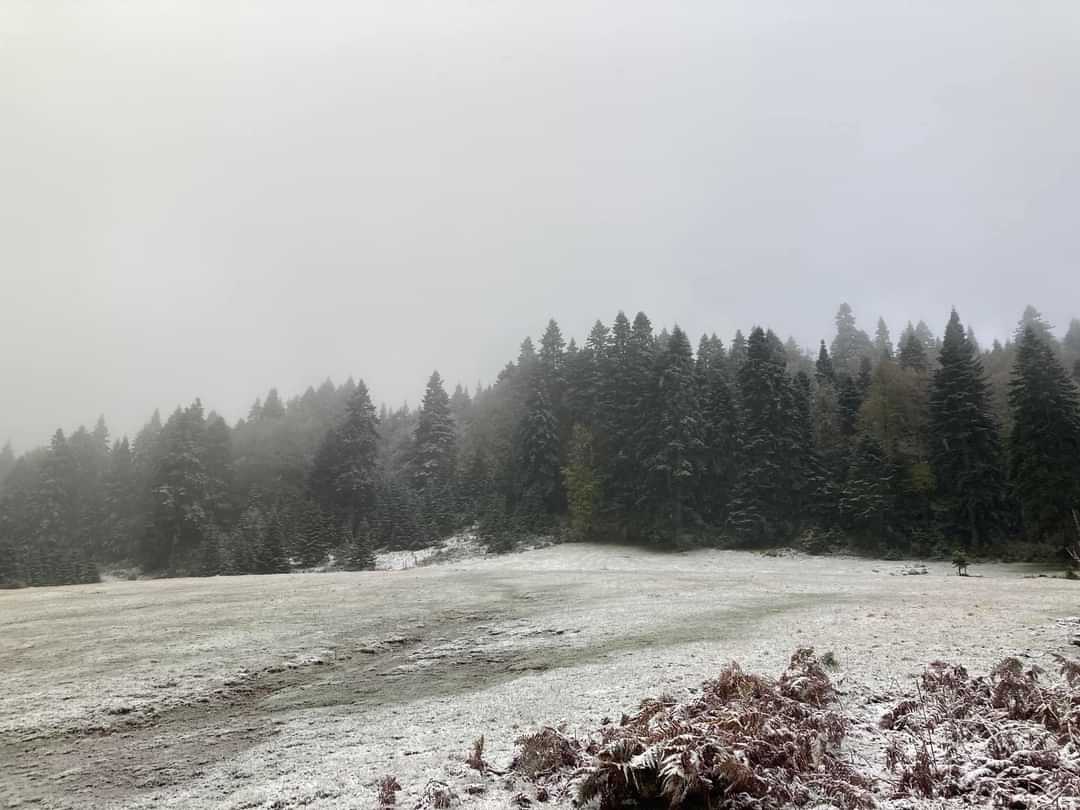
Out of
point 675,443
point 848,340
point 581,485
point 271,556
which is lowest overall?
point 271,556

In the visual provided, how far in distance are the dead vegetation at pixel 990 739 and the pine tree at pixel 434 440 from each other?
73288 mm

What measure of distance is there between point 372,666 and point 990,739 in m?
12.7

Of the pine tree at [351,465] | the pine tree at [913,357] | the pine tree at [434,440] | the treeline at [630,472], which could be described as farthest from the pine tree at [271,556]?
the pine tree at [913,357]

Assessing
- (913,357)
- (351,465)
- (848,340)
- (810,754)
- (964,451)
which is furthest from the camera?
(848,340)

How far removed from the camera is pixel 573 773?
7.40 meters

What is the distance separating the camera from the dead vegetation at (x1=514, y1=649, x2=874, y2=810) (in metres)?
6.36

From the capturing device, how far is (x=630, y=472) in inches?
2255

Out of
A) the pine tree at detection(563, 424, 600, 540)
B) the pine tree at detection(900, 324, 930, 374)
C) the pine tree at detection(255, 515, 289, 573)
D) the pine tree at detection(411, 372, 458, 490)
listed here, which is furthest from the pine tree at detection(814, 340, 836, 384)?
the pine tree at detection(255, 515, 289, 573)

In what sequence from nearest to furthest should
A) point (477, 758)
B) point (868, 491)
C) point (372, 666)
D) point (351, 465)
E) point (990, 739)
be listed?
point (990, 739), point (477, 758), point (372, 666), point (868, 491), point (351, 465)

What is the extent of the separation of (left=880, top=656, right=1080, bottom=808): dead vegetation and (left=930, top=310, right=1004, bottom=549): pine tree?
141ft

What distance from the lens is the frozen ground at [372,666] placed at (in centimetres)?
903

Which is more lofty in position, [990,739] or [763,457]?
[763,457]

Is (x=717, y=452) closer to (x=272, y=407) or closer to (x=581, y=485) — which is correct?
Answer: (x=581, y=485)

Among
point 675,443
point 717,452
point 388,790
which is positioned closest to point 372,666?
point 388,790
